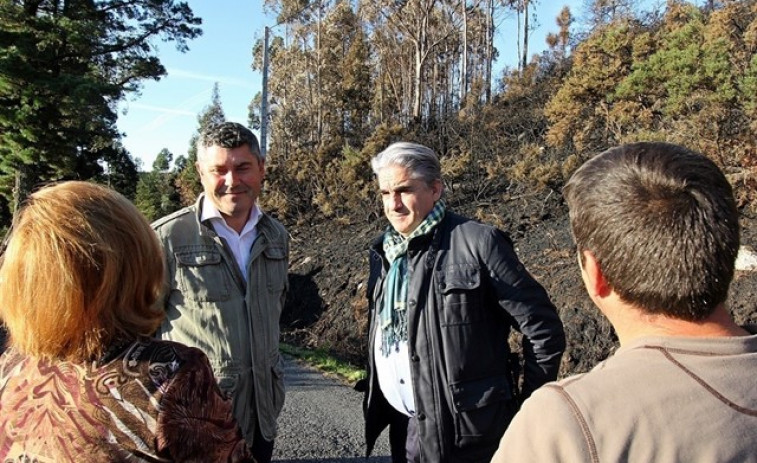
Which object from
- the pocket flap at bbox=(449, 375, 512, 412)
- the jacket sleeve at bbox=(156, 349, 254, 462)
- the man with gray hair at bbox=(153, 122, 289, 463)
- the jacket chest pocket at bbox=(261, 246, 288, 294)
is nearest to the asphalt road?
the man with gray hair at bbox=(153, 122, 289, 463)

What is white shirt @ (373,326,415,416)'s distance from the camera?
8.30 feet

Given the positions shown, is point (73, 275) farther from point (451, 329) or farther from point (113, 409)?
point (451, 329)

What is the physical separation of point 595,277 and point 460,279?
4.10 ft

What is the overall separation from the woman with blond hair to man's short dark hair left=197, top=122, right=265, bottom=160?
1233 mm

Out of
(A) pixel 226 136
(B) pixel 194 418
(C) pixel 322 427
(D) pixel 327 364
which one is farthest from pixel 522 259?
(B) pixel 194 418

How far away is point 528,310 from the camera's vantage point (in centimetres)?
241

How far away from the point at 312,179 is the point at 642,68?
10.6m

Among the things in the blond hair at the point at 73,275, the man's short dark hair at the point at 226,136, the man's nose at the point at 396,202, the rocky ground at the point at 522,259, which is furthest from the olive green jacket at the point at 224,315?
the rocky ground at the point at 522,259

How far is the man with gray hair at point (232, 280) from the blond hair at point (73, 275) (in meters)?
0.91

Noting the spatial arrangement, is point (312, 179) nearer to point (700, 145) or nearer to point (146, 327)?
point (700, 145)

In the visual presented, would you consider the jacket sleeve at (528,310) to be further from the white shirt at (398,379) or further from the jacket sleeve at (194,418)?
the jacket sleeve at (194,418)

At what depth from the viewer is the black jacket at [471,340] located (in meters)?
2.38

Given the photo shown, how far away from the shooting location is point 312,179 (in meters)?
18.3

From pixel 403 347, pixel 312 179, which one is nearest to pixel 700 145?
pixel 403 347
